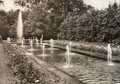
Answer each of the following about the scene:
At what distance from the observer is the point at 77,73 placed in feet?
38.3

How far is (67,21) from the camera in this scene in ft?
114

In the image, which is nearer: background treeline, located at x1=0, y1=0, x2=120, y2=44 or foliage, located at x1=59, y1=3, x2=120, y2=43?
foliage, located at x1=59, y1=3, x2=120, y2=43

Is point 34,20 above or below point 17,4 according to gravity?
below

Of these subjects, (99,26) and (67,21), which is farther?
(67,21)

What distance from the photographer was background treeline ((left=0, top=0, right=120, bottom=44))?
78.7 ft

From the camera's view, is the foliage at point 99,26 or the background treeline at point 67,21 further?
the background treeline at point 67,21

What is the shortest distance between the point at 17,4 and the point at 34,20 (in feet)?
19.5

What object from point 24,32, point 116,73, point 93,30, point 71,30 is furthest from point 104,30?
point 24,32

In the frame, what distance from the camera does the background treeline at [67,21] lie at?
24.0 meters

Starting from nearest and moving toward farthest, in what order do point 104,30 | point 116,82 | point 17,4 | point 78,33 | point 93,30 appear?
point 116,82 → point 104,30 → point 93,30 → point 78,33 → point 17,4

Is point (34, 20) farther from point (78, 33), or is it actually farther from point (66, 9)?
point (78, 33)

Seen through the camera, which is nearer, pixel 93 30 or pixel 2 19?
pixel 93 30

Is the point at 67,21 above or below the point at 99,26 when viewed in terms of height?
above

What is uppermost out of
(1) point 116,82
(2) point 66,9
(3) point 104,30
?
(2) point 66,9
